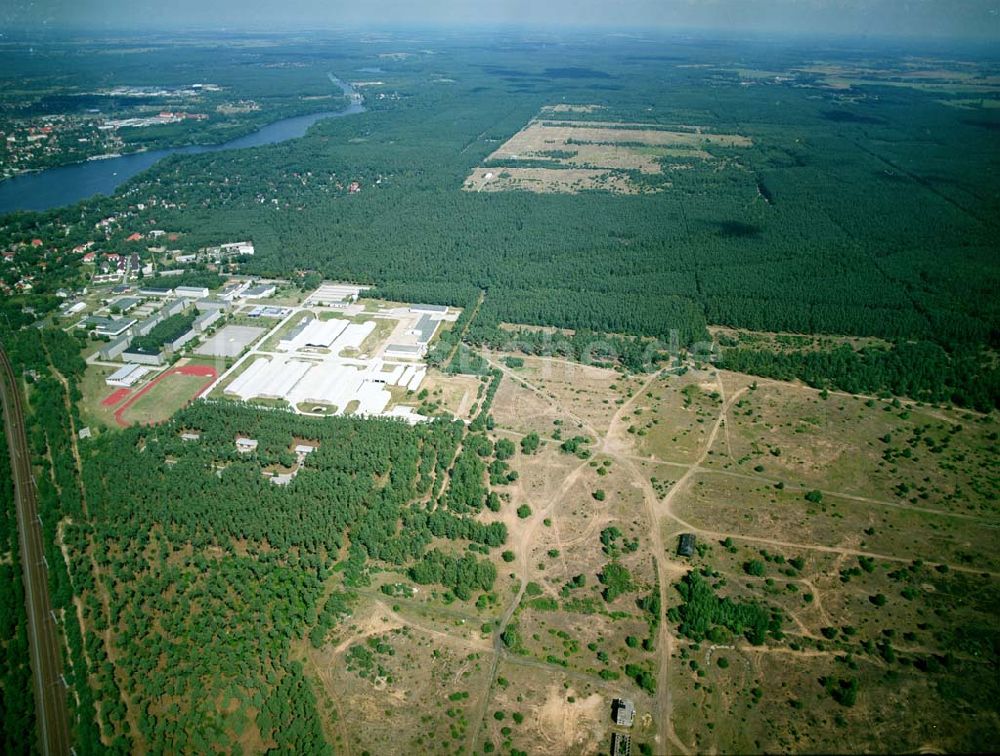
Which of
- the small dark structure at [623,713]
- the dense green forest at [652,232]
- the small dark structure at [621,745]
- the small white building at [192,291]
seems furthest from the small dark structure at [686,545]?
the small white building at [192,291]

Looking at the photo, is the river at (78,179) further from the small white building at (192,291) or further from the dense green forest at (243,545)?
the dense green forest at (243,545)

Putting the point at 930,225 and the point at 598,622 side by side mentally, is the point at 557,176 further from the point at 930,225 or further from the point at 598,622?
the point at 598,622

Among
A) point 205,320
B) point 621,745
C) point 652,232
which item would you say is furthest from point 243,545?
point 652,232

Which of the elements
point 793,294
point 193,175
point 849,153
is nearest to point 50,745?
point 793,294

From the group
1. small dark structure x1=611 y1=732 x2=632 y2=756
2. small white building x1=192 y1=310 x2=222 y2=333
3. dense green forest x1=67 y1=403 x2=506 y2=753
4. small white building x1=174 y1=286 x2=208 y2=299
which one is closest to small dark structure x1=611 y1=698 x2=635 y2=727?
small dark structure x1=611 y1=732 x2=632 y2=756

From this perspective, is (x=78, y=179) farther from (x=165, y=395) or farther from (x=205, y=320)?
(x=165, y=395)
